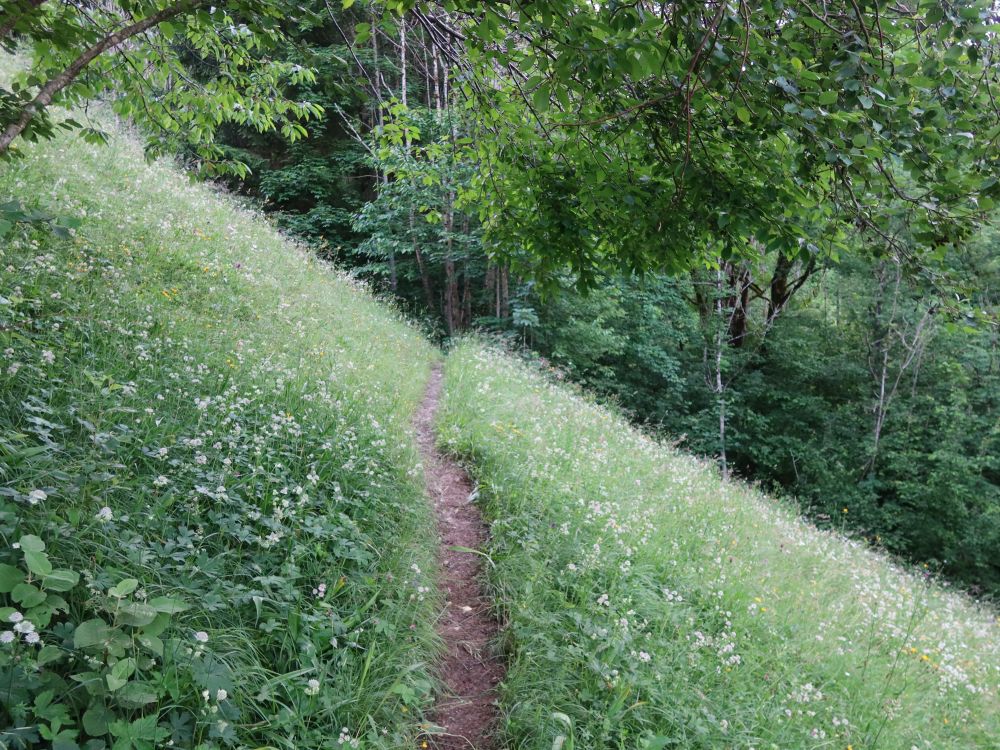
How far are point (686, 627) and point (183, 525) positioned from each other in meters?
3.73

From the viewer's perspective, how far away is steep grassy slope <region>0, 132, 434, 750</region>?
7.62ft

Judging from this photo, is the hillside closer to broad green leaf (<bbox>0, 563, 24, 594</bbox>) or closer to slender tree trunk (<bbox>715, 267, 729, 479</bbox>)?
broad green leaf (<bbox>0, 563, 24, 594</bbox>)

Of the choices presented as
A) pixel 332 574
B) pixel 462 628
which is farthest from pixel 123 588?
pixel 462 628

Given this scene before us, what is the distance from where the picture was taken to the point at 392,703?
3238 millimetres

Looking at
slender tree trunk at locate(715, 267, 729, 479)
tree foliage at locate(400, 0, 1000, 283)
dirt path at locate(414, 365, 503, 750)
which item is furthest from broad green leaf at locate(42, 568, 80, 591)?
slender tree trunk at locate(715, 267, 729, 479)

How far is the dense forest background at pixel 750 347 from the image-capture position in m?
18.9

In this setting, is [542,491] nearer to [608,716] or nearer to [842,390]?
[608,716]

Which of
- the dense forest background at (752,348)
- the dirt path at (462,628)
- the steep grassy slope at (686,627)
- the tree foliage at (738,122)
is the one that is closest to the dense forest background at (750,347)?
the dense forest background at (752,348)

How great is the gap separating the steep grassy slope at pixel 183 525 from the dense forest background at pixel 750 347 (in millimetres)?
11971

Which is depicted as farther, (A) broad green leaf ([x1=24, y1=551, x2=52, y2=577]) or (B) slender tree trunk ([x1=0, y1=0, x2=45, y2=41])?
(B) slender tree trunk ([x1=0, y1=0, x2=45, y2=41])

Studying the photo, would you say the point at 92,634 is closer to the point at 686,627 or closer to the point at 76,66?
the point at 76,66

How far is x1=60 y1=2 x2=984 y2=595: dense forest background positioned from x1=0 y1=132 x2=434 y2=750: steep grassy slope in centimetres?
1197

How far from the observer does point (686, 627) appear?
443 centimetres

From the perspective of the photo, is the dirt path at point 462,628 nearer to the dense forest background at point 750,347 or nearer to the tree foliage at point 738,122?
the tree foliage at point 738,122
